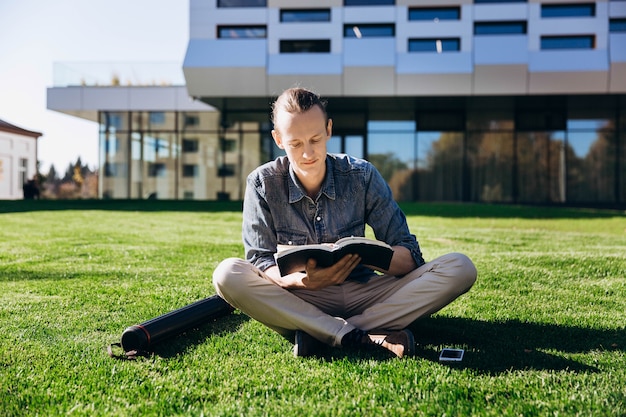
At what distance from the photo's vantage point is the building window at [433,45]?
23312 millimetres

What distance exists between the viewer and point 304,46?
23953 millimetres

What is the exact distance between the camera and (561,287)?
5449 millimetres

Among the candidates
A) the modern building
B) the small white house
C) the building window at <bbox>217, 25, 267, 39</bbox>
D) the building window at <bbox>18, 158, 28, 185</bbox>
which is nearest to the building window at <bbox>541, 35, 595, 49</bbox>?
the modern building

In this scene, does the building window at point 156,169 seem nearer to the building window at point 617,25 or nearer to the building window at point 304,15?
the building window at point 304,15

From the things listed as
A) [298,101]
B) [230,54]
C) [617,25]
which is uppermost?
[617,25]

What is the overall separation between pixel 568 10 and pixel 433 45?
5.43 m

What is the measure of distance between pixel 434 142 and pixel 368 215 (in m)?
22.3

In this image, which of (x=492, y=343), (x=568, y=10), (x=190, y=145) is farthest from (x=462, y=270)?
(x=190, y=145)

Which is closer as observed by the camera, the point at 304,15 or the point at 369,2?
the point at 369,2

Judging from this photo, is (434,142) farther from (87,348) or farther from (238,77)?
(87,348)

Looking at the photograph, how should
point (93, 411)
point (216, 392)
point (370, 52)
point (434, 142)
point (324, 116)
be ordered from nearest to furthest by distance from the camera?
point (93, 411) → point (216, 392) → point (324, 116) → point (370, 52) → point (434, 142)

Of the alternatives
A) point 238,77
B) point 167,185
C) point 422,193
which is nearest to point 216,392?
point 238,77

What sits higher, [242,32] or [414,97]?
[242,32]

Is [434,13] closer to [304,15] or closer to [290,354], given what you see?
[304,15]
